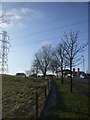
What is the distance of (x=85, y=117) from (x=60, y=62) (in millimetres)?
33021

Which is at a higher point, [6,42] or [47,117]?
[6,42]

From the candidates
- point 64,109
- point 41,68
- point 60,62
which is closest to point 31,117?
point 64,109

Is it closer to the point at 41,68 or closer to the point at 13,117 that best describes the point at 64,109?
the point at 13,117

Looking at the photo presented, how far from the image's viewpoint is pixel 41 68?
8956cm

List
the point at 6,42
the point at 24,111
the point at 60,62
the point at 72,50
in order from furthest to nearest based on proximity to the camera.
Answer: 1. the point at 60,62
2. the point at 72,50
3. the point at 6,42
4. the point at 24,111

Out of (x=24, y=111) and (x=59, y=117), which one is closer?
(x=59, y=117)

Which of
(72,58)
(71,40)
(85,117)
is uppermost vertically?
(71,40)

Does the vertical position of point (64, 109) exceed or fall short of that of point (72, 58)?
it falls short

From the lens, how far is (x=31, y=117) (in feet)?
36.1

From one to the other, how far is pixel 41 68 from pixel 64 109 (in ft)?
249

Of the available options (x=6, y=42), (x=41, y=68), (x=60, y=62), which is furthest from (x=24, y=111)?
(x=41, y=68)

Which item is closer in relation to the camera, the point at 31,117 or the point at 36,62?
the point at 31,117

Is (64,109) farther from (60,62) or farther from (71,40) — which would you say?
(60,62)

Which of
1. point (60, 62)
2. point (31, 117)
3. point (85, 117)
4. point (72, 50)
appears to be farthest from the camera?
point (60, 62)
